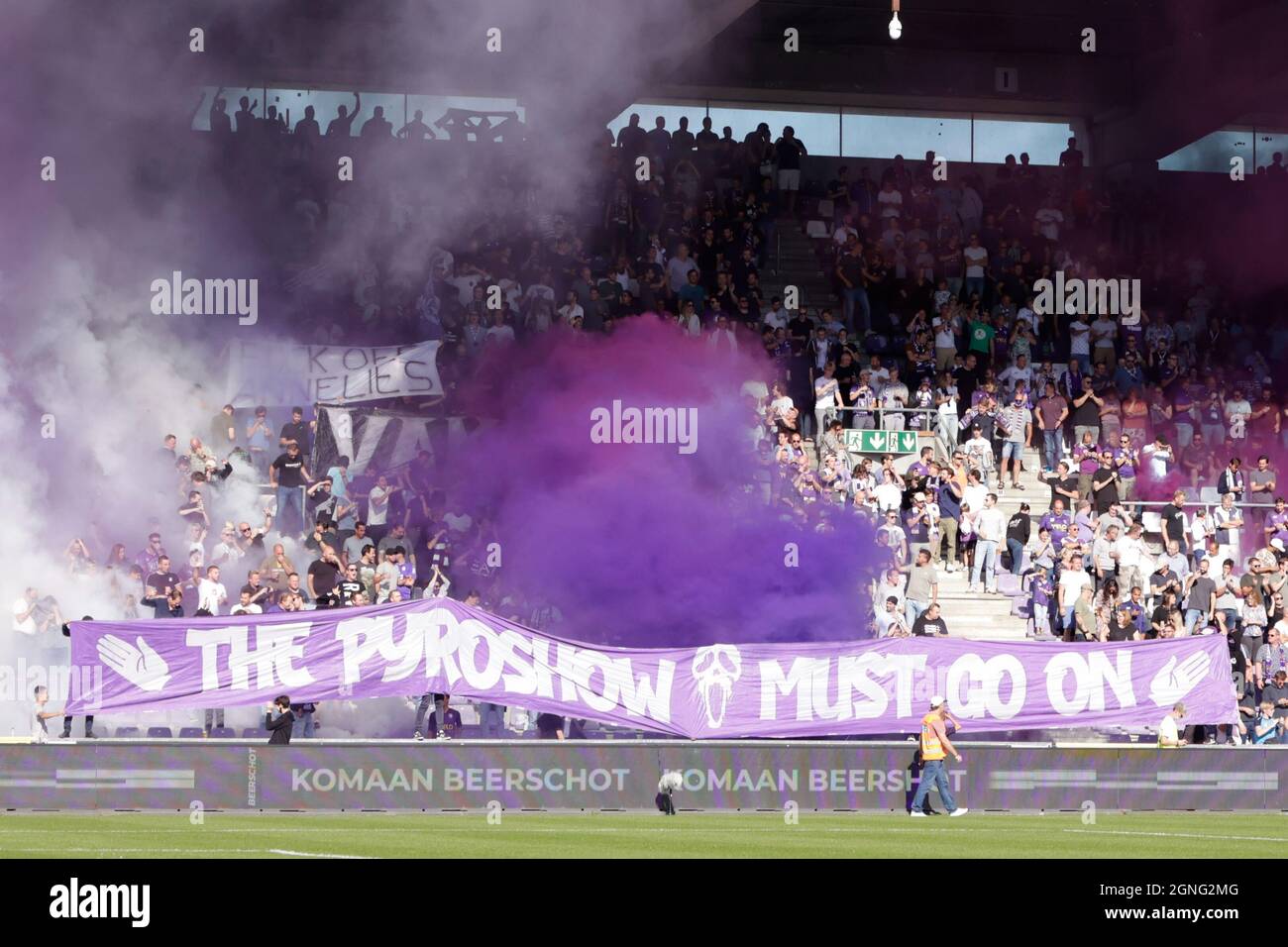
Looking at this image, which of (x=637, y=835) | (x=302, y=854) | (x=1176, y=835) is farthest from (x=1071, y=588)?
(x=302, y=854)

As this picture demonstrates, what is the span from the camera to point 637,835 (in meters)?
16.6

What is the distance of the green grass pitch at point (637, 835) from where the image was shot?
14.4 m

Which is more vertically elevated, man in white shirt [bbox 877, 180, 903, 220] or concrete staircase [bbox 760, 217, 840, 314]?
man in white shirt [bbox 877, 180, 903, 220]

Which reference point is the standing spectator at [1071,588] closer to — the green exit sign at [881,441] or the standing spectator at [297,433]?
the green exit sign at [881,441]

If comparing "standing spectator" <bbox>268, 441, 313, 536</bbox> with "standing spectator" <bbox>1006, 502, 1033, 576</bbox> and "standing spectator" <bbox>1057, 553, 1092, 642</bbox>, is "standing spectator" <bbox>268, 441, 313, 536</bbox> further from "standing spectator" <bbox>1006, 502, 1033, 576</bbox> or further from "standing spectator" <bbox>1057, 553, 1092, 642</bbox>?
"standing spectator" <bbox>1057, 553, 1092, 642</bbox>

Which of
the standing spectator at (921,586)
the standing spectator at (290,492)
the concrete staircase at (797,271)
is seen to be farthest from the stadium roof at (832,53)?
the standing spectator at (921,586)

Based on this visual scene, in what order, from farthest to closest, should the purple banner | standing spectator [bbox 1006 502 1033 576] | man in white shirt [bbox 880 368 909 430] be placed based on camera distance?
man in white shirt [bbox 880 368 909 430]
standing spectator [bbox 1006 502 1033 576]
the purple banner

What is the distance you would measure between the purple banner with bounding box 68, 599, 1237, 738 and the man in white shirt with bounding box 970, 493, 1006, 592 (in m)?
4.50

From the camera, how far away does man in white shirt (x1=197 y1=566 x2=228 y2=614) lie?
2320cm

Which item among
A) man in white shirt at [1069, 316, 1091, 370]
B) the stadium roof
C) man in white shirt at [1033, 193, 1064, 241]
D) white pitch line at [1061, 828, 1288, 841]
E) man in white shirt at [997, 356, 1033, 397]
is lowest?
white pitch line at [1061, 828, 1288, 841]

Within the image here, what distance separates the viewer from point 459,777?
19812mm

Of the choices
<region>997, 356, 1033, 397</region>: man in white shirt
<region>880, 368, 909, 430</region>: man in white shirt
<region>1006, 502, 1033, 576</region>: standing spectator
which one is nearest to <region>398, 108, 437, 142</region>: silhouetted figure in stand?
<region>880, 368, 909, 430</region>: man in white shirt

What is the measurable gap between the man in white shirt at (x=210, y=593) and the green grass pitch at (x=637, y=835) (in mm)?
4631
